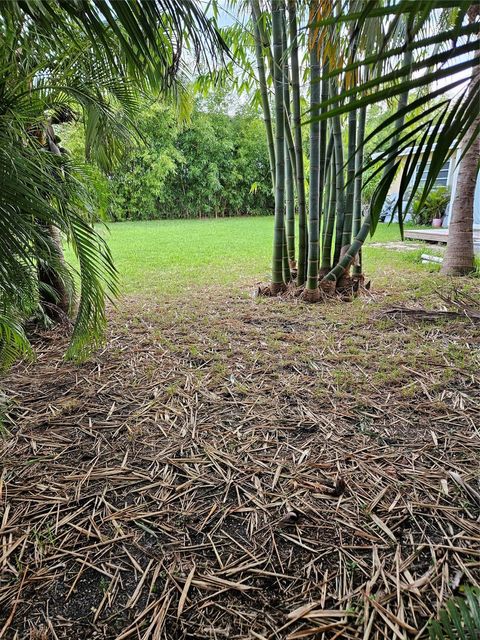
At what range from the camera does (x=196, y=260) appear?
4.50 m

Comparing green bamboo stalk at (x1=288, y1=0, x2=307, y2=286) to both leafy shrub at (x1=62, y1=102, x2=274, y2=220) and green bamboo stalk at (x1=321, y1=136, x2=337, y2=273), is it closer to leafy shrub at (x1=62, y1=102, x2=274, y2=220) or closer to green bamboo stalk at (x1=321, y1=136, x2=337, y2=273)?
green bamboo stalk at (x1=321, y1=136, x2=337, y2=273)

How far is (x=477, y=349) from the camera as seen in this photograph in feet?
5.77

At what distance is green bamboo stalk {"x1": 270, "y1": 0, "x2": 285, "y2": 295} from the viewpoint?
2.16m

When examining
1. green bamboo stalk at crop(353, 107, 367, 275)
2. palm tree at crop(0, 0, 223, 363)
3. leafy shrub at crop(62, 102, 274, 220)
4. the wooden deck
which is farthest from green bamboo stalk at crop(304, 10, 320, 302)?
leafy shrub at crop(62, 102, 274, 220)

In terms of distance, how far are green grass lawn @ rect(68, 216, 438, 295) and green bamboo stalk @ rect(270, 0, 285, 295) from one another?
1.86ft

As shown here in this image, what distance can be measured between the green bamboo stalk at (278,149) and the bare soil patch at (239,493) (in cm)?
119

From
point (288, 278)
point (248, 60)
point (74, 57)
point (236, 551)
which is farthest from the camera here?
point (288, 278)

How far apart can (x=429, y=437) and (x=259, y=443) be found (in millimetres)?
548

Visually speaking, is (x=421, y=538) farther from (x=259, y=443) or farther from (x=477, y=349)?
(x=477, y=349)

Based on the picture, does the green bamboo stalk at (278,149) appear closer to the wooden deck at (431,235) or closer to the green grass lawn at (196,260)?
the green grass lawn at (196,260)

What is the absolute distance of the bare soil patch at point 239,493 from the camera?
0.68 m

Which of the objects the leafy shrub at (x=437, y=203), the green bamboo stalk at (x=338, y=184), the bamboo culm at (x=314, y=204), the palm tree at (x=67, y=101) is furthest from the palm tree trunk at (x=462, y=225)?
the leafy shrub at (x=437, y=203)

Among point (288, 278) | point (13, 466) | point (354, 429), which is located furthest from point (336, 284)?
point (13, 466)

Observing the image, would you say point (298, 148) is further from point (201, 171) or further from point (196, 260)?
point (201, 171)
